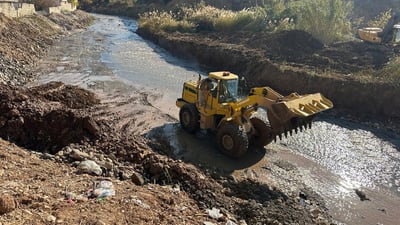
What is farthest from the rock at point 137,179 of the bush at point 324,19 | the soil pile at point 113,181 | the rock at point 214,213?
the bush at point 324,19

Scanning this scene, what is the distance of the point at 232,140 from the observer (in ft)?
32.2

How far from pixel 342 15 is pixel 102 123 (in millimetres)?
18343

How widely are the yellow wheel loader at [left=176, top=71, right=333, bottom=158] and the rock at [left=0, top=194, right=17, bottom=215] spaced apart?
583cm

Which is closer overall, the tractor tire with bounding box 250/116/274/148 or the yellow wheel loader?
the yellow wheel loader

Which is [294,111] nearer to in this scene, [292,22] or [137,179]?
[137,179]

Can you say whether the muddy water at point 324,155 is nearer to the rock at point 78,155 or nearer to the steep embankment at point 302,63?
the steep embankment at point 302,63

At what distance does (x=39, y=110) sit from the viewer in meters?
10.1

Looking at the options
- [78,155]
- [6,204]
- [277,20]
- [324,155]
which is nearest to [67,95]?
[78,155]

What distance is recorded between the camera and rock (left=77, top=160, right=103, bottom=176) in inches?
284

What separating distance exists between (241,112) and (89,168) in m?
4.39

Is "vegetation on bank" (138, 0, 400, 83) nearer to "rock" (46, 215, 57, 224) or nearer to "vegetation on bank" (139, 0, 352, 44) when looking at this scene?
"vegetation on bank" (139, 0, 352, 44)

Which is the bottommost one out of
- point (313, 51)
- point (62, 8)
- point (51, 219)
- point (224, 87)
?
point (51, 219)

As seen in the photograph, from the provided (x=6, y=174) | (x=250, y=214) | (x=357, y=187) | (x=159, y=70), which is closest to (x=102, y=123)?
(x=6, y=174)

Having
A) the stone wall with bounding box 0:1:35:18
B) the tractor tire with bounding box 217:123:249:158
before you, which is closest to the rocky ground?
the tractor tire with bounding box 217:123:249:158
